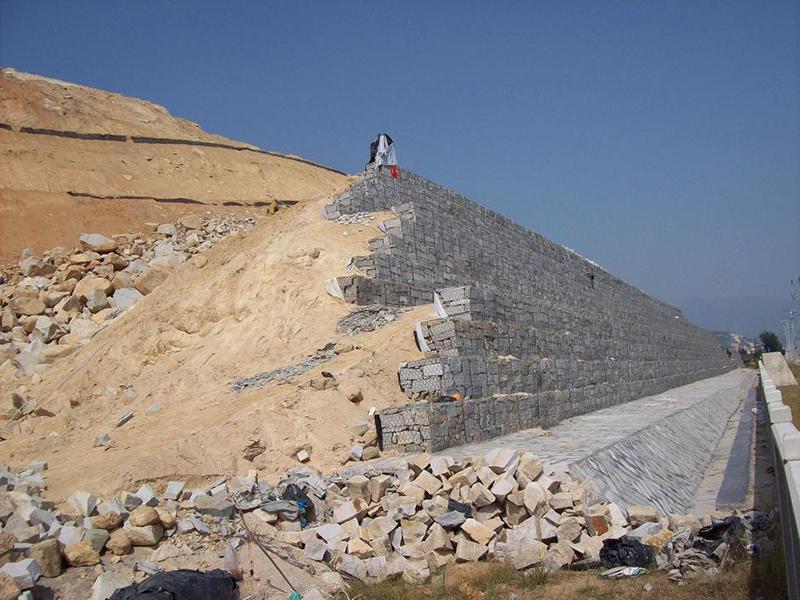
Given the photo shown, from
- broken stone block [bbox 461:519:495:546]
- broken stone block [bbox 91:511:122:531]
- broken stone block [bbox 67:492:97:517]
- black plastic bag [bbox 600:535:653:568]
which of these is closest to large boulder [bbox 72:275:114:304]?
broken stone block [bbox 67:492:97:517]

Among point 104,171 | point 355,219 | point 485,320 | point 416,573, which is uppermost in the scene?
point 104,171

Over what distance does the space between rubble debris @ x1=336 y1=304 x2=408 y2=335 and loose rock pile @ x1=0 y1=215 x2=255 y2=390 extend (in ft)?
22.3

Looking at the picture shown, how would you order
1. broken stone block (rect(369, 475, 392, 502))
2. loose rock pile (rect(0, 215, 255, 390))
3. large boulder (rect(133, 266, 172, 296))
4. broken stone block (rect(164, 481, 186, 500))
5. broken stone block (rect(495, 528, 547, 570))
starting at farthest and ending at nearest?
large boulder (rect(133, 266, 172, 296)), loose rock pile (rect(0, 215, 255, 390)), broken stone block (rect(369, 475, 392, 502)), broken stone block (rect(164, 481, 186, 500)), broken stone block (rect(495, 528, 547, 570))

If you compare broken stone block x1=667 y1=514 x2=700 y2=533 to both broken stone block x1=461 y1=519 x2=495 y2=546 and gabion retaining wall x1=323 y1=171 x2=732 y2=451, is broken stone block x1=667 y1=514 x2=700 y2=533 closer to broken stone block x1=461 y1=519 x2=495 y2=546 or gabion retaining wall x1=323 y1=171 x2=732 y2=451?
broken stone block x1=461 y1=519 x2=495 y2=546

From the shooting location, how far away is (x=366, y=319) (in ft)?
42.3

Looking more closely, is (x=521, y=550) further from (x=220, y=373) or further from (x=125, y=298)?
(x=125, y=298)

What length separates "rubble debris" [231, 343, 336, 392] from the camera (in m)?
11.5

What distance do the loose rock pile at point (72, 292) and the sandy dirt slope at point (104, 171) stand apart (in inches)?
194

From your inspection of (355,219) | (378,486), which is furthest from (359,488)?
(355,219)

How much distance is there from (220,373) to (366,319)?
2777 mm

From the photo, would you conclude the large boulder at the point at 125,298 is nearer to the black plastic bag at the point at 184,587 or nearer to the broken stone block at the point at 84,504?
the broken stone block at the point at 84,504

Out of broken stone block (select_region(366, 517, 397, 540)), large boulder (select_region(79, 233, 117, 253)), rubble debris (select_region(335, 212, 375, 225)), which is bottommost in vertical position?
broken stone block (select_region(366, 517, 397, 540))

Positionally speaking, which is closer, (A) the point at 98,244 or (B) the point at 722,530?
(B) the point at 722,530

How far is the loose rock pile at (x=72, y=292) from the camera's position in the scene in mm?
17625
